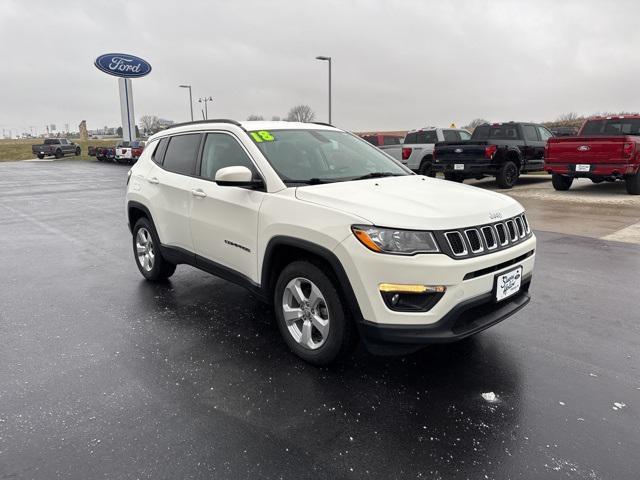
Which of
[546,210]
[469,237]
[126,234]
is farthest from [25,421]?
[546,210]

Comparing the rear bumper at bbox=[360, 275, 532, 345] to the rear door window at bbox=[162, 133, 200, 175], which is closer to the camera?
the rear bumper at bbox=[360, 275, 532, 345]

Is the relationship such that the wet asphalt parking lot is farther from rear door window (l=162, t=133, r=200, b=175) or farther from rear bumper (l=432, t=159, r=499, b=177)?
rear bumper (l=432, t=159, r=499, b=177)

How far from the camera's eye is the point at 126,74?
40.4 meters

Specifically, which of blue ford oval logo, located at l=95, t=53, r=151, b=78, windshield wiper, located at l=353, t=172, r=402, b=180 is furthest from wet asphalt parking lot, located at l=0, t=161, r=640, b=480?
blue ford oval logo, located at l=95, t=53, r=151, b=78

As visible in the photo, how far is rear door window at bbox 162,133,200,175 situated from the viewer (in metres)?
4.64

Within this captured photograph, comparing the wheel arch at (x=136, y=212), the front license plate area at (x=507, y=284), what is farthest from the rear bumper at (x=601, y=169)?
the wheel arch at (x=136, y=212)

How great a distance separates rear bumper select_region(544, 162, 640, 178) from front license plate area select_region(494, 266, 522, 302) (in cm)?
1005

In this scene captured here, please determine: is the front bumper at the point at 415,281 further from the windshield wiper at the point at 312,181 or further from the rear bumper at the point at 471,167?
the rear bumper at the point at 471,167

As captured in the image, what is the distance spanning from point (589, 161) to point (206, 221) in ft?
35.8

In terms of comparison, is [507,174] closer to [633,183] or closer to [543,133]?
[543,133]

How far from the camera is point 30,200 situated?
13.7 m

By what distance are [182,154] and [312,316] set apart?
240 cm

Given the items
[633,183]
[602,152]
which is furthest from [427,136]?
[633,183]

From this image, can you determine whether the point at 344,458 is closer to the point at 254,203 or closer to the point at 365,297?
the point at 365,297
